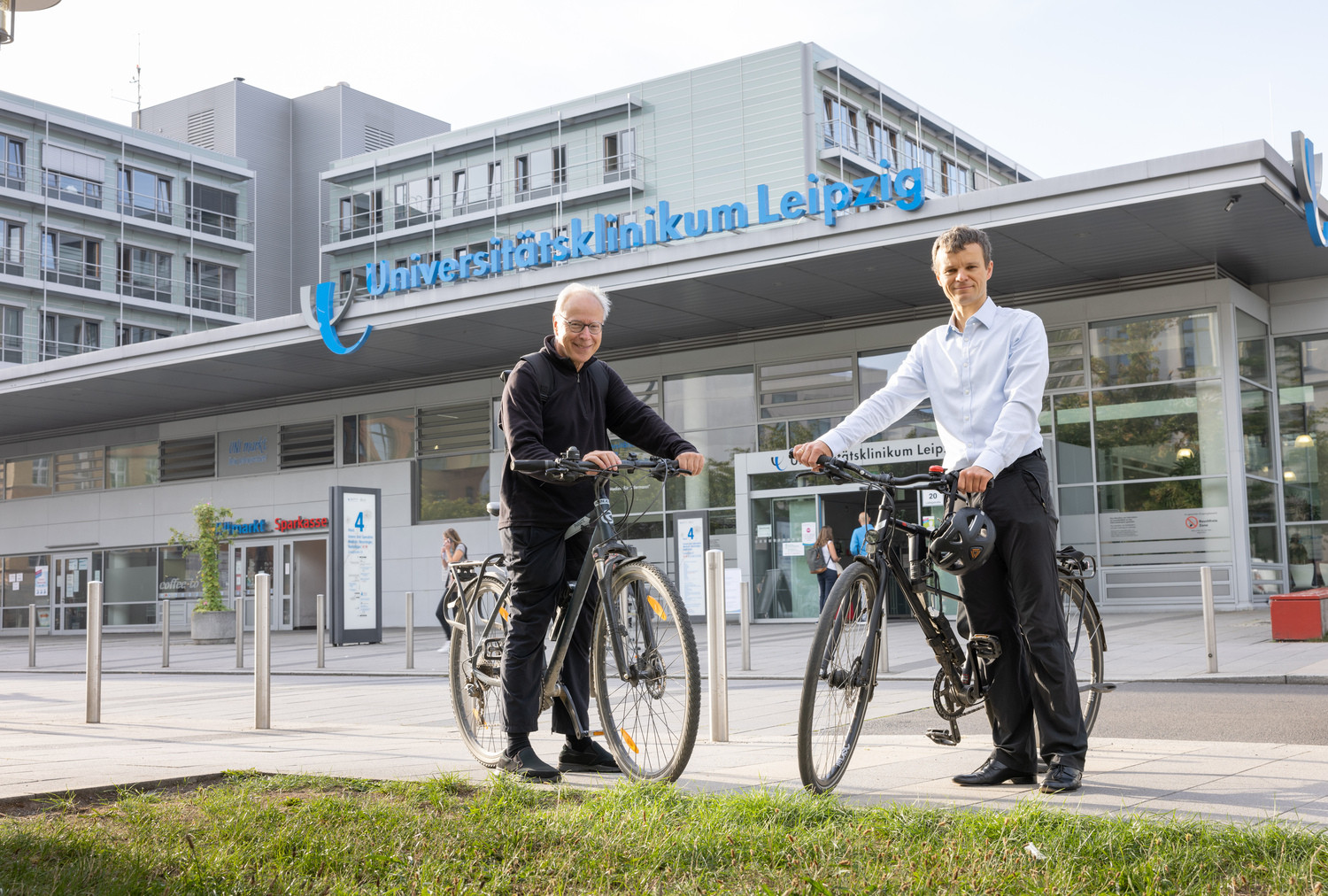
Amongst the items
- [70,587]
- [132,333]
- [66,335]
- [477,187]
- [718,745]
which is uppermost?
[477,187]

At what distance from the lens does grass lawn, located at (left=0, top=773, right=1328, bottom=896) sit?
2.75m

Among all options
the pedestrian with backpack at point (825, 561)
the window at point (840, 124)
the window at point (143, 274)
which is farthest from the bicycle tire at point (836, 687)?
the window at point (143, 274)

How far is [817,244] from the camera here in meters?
19.0

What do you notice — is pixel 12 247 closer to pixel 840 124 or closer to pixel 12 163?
pixel 12 163

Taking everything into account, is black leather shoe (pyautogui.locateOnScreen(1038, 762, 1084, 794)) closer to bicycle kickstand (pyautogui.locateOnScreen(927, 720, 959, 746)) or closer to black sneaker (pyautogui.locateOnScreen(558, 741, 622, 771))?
bicycle kickstand (pyautogui.locateOnScreen(927, 720, 959, 746))

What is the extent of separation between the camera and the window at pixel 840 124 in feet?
128

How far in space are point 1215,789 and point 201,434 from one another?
102 ft

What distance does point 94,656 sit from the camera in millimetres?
8820

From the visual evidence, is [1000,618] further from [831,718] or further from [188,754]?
[188,754]

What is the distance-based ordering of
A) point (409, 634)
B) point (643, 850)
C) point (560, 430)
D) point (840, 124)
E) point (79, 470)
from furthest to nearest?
point (840, 124) < point (79, 470) < point (409, 634) < point (560, 430) < point (643, 850)

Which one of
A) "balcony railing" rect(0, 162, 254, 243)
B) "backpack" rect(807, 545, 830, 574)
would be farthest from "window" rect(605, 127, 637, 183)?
"backpack" rect(807, 545, 830, 574)

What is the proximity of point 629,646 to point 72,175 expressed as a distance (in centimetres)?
5256

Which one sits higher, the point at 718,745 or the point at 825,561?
the point at 825,561

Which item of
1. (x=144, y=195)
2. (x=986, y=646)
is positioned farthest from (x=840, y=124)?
(x=986, y=646)
